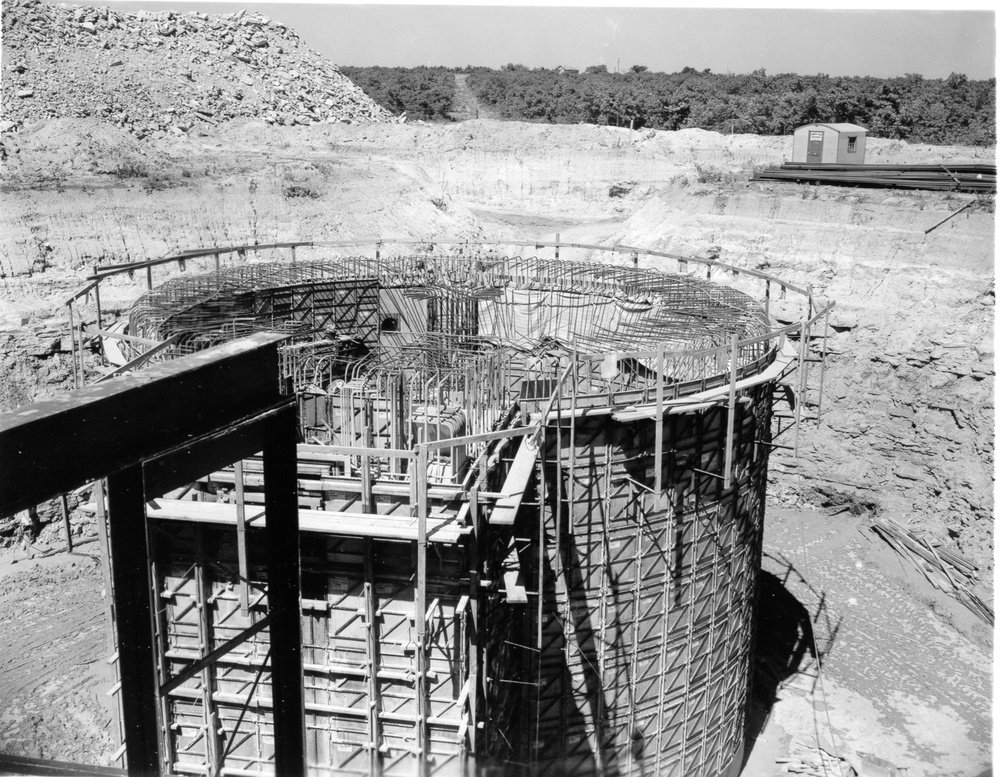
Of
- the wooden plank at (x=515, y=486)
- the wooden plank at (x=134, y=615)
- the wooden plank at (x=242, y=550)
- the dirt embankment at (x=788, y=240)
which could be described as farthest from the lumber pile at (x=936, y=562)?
the wooden plank at (x=134, y=615)

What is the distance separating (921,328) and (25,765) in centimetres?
2157

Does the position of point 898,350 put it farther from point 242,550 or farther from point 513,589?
point 242,550

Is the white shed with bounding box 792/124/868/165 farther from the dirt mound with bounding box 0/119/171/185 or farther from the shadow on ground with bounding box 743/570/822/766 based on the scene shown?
the dirt mound with bounding box 0/119/171/185

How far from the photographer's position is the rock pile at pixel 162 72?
122 ft

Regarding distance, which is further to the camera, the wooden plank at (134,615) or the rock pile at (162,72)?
the rock pile at (162,72)

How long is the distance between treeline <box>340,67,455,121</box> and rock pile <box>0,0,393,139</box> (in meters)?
10.1

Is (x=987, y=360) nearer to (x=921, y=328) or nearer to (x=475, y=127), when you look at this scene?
(x=921, y=328)

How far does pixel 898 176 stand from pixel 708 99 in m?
28.7

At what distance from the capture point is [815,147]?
114 ft

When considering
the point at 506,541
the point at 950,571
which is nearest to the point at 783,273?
the point at 950,571

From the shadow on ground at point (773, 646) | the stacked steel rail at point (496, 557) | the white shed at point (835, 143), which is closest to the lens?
the stacked steel rail at point (496, 557)

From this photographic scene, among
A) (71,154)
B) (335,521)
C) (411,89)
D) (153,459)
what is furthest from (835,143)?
(411,89)

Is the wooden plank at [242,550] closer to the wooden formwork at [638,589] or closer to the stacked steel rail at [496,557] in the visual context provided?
the stacked steel rail at [496,557]

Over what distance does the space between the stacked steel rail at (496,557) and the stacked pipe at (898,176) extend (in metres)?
14.8
